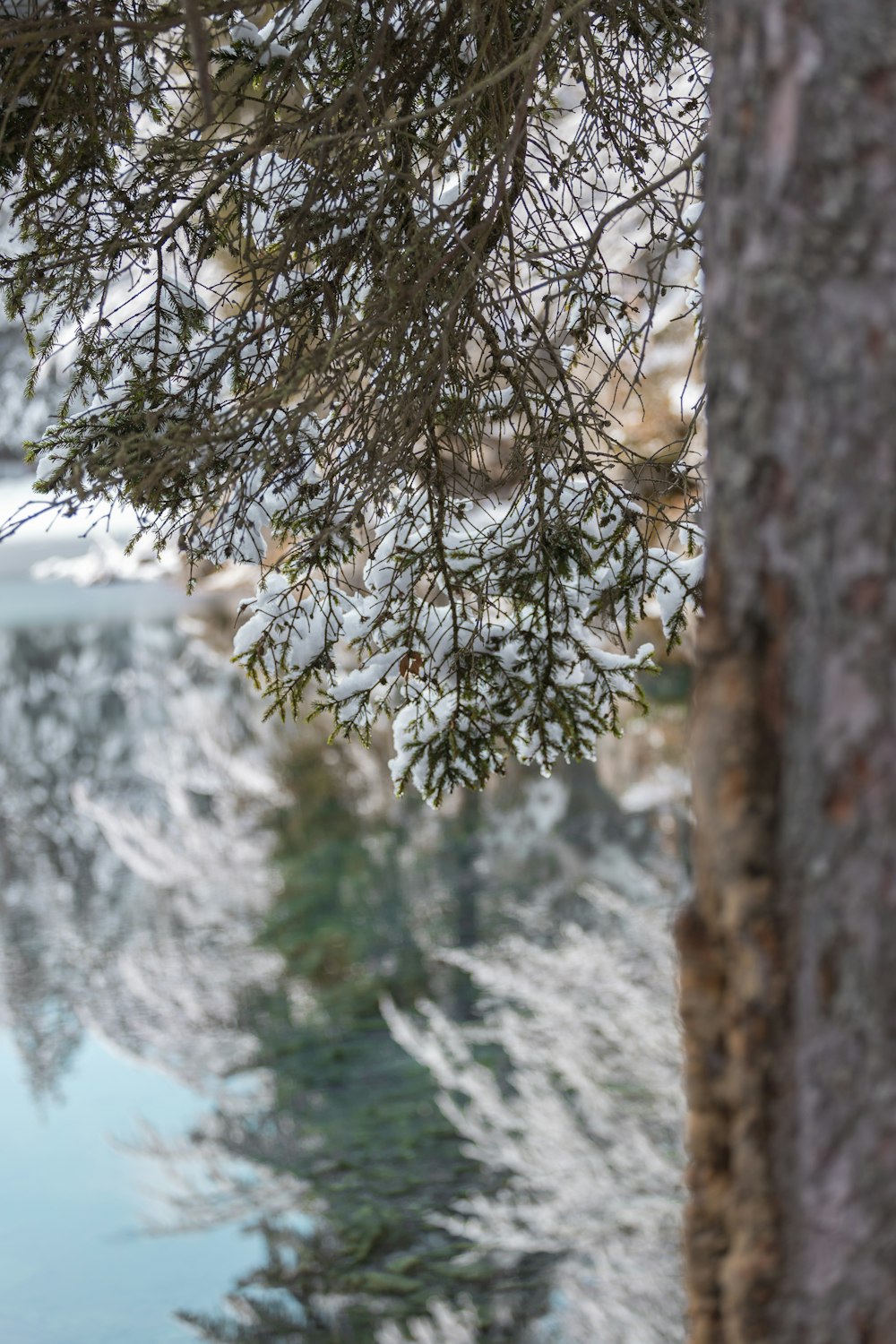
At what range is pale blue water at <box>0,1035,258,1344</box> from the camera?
20.7 ft

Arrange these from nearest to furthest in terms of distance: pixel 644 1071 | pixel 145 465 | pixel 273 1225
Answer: pixel 145 465
pixel 273 1225
pixel 644 1071

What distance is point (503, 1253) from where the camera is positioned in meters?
6.43

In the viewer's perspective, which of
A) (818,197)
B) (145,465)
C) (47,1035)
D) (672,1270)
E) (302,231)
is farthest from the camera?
(47,1035)

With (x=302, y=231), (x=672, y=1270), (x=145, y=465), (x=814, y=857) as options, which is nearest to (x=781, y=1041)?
(x=814, y=857)

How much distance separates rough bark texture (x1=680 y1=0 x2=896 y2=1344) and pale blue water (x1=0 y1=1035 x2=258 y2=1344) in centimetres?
574

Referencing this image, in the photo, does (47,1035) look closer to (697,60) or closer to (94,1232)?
(94,1232)

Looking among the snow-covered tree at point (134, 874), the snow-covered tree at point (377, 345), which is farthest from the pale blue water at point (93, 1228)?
the snow-covered tree at point (377, 345)

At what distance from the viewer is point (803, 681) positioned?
1233 millimetres

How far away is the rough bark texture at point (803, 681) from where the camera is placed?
121cm

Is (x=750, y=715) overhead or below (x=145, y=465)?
below

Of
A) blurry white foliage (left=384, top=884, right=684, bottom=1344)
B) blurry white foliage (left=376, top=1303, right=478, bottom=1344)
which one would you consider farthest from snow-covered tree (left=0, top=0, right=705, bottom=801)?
blurry white foliage (left=384, top=884, right=684, bottom=1344)

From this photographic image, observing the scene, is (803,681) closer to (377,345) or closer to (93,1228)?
(377,345)

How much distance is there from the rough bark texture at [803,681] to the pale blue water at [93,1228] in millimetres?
5739

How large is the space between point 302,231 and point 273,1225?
570 cm
